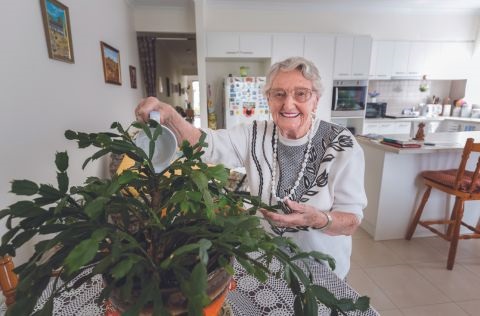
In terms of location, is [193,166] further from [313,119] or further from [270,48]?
[270,48]

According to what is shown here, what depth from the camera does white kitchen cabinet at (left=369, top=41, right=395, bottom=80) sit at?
416 cm

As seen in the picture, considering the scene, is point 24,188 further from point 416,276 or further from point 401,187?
point 401,187

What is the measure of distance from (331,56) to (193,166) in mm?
4125

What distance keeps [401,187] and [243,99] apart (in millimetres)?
2370

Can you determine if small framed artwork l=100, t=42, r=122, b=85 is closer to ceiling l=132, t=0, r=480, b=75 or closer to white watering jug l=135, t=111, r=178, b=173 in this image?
ceiling l=132, t=0, r=480, b=75

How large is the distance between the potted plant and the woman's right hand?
0.27 metres

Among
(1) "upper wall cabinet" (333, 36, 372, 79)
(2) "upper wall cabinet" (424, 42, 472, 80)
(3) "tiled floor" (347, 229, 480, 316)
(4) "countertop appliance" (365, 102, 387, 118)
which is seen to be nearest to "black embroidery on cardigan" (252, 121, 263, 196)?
(3) "tiled floor" (347, 229, 480, 316)

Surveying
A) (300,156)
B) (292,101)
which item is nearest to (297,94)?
(292,101)

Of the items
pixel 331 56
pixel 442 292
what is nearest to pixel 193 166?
pixel 442 292

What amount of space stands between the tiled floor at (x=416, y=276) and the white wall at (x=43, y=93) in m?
2.04

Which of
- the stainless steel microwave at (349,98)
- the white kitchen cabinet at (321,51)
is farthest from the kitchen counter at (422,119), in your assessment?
the white kitchen cabinet at (321,51)

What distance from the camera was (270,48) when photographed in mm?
3887

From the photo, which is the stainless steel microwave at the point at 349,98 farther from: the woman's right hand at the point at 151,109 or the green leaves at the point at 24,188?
the green leaves at the point at 24,188

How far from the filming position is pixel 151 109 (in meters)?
0.77
